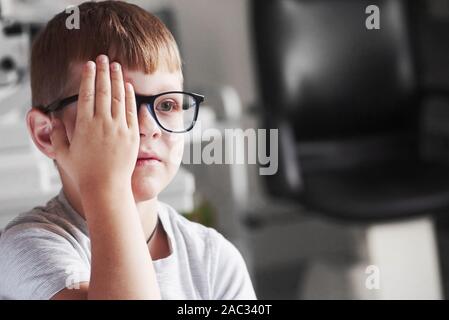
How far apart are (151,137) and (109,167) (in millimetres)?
36

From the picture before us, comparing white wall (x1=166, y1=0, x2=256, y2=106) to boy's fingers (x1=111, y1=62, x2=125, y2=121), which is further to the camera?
white wall (x1=166, y1=0, x2=256, y2=106)

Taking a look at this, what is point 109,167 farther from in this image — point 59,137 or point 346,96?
point 346,96

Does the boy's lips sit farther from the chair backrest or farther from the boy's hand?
the chair backrest

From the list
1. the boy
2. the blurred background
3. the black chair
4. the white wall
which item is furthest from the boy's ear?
the white wall

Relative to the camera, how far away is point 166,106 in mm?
307

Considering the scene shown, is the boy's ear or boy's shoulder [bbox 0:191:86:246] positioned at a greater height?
the boy's ear

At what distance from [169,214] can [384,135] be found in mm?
1183

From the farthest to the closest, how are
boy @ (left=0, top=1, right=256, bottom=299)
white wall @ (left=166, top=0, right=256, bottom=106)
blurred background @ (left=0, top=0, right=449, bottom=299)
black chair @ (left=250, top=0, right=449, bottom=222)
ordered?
1. white wall @ (left=166, top=0, right=256, bottom=106)
2. black chair @ (left=250, top=0, right=449, bottom=222)
3. blurred background @ (left=0, top=0, right=449, bottom=299)
4. boy @ (left=0, top=1, right=256, bottom=299)

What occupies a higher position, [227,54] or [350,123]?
A: [227,54]

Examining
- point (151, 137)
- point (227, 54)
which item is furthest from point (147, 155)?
point (227, 54)

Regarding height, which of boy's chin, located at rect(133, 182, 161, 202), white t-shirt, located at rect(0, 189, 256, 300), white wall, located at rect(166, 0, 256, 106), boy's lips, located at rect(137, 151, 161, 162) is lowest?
white t-shirt, located at rect(0, 189, 256, 300)

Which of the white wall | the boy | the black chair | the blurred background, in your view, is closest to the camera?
the boy

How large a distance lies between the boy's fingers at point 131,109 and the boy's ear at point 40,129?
43 mm

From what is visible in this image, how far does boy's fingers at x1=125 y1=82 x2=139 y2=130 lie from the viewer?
0.29 m
